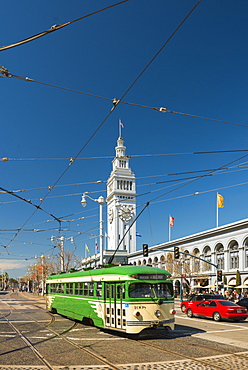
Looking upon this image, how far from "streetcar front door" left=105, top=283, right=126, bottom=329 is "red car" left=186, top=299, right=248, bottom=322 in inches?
395

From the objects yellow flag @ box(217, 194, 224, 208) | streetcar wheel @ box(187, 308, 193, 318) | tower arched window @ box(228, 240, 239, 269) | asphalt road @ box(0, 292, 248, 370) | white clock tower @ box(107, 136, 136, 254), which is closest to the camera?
asphalt road @ box(0, 292, 248, 370)

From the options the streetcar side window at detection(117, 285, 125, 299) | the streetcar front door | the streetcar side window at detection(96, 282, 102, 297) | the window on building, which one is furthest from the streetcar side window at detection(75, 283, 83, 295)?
the window on building

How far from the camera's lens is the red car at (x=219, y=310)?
2428cm

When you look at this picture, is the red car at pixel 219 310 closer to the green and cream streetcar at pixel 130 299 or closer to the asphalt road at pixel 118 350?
the asphalt road at pixel 118 350

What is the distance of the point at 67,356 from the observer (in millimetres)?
12062

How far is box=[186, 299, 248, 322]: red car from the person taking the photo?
2428cm

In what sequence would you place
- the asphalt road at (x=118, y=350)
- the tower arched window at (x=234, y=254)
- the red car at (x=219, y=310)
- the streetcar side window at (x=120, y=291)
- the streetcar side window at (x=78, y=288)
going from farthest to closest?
1. the tower arched window at (x=234, y=254)
2. the red car at (x=219, y=310)
3. the streetcar side window at (x=78, y=288)
4. the streetcar side window at (x=120, y=291)
5. the asphalt road at (x=118, y=350)

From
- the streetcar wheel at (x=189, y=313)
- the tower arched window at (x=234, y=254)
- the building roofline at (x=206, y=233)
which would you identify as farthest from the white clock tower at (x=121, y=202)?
the streetcar wheel at (x=189, y=313)

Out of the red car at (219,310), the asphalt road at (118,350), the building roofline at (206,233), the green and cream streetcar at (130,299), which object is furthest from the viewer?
the building roofline at (206,233)

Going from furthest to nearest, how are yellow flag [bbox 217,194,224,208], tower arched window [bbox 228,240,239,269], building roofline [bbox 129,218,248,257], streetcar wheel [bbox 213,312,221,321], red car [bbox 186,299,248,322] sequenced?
yellow flag [bbox 217,194,224,208]
tower arched window [bbox 228,240,239,269]
building roofline [bbox 129,218,248,257]
streetcar wheel [bbox 213,312,221,321]
red car [bbox 186,299,248,322]

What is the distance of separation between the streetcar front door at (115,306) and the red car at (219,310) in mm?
10045

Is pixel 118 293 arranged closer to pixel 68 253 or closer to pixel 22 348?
pixel 22 348

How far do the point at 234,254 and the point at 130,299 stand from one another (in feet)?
154

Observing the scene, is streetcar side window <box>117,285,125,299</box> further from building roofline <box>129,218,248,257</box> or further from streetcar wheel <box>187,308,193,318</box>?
building roofline <box>129,218,248,257</box>
